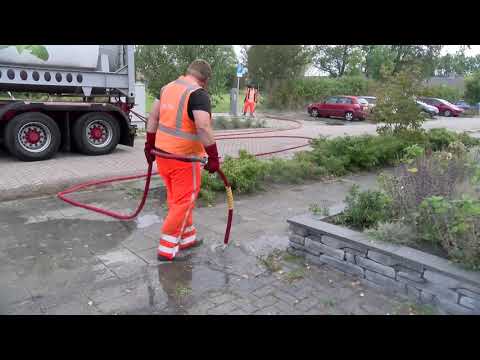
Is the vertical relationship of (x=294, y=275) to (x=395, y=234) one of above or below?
below

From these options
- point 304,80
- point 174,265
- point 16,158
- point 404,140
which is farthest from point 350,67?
point 174,265

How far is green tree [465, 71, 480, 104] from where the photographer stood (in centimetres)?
3710

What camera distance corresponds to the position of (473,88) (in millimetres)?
37531

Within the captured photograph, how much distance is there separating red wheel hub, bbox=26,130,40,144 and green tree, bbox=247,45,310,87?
22.7m

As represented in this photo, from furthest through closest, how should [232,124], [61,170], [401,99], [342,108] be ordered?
[342,108], [232,124], [401,99], [61,170]

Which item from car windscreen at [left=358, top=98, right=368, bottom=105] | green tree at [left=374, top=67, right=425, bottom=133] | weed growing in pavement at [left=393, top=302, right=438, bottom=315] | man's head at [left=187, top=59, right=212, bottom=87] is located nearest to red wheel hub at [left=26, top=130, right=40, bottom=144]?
man's head at [left=187, top=59, right=212, bottom=87]

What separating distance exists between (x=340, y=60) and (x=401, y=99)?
56.5 m

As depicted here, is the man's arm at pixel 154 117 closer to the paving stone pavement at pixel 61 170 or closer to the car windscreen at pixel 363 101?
the paving stone pavement at pixel 61 170

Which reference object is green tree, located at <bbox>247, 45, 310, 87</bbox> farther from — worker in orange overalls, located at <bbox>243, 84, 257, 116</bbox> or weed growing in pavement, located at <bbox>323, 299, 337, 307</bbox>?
weed growing in pavement, located at <bbox>323, 299, 337, 307</bbox>

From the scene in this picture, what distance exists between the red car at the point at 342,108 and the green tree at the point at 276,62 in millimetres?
4479

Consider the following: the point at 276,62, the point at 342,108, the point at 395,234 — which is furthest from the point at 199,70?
the point at 276,62

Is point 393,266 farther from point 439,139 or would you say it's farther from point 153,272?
point 439,139

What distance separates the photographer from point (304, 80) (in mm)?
31031

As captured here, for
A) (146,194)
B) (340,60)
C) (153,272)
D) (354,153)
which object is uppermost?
(340,60)
